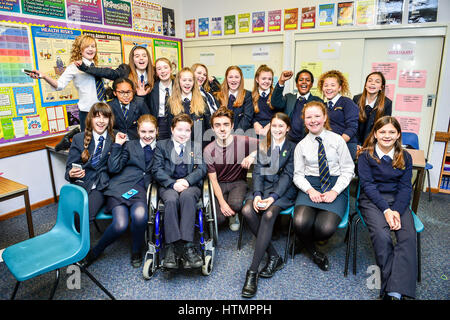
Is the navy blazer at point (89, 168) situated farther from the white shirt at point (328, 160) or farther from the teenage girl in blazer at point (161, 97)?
the white shirt at point (328, 160)

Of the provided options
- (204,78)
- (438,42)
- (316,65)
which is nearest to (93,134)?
(204,78)

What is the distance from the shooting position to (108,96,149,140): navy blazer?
8.72ft

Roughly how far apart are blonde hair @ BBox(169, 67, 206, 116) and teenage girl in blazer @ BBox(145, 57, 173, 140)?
9cm

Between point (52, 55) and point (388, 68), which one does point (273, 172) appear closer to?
point (388, 68)

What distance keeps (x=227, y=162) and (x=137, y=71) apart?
1.22 meters

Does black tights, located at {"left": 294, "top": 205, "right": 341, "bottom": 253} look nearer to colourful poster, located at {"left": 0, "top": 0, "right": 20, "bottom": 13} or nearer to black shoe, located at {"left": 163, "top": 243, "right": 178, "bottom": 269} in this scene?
black shoe, located at {"left": 163, "top": 243, "right": 178, "bottom": 269}

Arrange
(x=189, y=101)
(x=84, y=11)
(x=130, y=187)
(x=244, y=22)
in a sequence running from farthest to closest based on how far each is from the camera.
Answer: (x=244, y=22), (x=84, y=11), (x=189, y=101), (x=130, y=187)

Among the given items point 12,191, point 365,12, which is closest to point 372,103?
point 365,12

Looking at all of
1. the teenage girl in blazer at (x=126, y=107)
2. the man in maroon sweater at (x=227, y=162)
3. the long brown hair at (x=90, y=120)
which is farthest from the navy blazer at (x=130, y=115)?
the man in maroon sweater at (x=227, y=162)

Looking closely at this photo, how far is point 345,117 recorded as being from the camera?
2682 mm

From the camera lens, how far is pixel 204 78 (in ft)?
10.1

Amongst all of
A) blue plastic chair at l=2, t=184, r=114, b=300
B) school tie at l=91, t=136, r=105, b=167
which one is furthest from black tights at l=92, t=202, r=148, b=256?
school tie at l=91, t=136, r=105, b=167

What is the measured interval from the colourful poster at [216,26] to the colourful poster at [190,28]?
33 cm

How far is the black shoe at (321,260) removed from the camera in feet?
7.35
